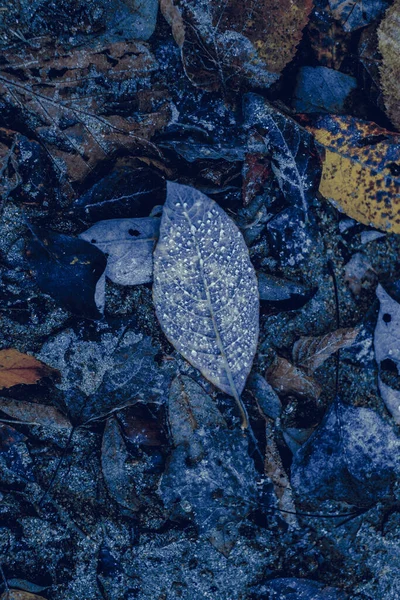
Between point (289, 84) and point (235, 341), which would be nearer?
point (235, 341)

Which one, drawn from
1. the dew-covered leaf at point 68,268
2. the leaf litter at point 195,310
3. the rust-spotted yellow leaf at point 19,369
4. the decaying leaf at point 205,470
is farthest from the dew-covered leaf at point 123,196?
the decaying leaf at point 205,470

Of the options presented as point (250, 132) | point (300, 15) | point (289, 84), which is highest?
point (300, 15)

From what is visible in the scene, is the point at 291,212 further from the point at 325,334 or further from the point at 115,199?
the point at 115,199

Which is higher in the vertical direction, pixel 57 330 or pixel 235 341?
pixel 235 341

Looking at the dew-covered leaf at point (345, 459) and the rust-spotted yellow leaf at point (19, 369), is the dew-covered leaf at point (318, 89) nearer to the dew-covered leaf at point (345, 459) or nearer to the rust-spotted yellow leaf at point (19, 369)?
the dew-covered leaf at point (345, 459)

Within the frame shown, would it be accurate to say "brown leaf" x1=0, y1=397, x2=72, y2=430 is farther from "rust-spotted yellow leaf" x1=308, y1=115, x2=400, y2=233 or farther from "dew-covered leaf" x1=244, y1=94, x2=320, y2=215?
"rust-spotted yellow leaf" x1=308, y1=115, x2=400, y2=233

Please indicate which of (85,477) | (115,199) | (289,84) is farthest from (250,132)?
(85,477)
